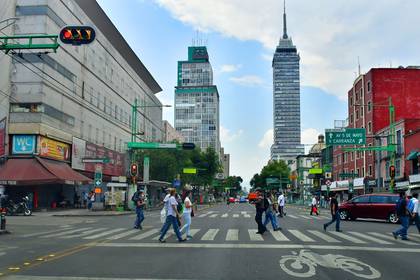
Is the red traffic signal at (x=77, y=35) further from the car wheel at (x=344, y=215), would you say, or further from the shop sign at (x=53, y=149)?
the shop sign at (x=53, y=149)

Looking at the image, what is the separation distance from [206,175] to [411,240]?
71.0 m

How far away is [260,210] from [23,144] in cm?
2672

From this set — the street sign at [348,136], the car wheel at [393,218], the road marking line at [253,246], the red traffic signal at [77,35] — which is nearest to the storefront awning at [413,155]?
the street sign at [348,136]

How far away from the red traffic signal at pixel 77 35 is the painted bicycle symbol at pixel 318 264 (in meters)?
8.92

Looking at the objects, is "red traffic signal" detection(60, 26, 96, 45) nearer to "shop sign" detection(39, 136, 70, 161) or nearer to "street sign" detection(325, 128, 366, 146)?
"street sign" detection(325, 128, 366, 146)

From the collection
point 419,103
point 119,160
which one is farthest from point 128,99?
point 419,103

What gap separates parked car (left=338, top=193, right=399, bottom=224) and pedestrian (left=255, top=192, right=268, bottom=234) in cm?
1025

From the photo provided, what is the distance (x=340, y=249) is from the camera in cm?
1313

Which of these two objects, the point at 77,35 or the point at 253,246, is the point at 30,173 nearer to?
the point at 77,35

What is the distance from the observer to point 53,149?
41438 mm

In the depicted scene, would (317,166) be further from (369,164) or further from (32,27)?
(32,27)

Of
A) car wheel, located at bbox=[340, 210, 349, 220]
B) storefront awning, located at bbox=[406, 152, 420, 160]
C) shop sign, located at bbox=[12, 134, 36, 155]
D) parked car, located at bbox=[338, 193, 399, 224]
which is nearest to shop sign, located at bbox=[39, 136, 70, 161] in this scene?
shop sign, located at bbox=[12, 134, 36, 155]

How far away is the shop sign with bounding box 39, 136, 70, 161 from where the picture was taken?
3906cm

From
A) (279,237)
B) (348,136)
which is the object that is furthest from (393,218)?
(279,237)
